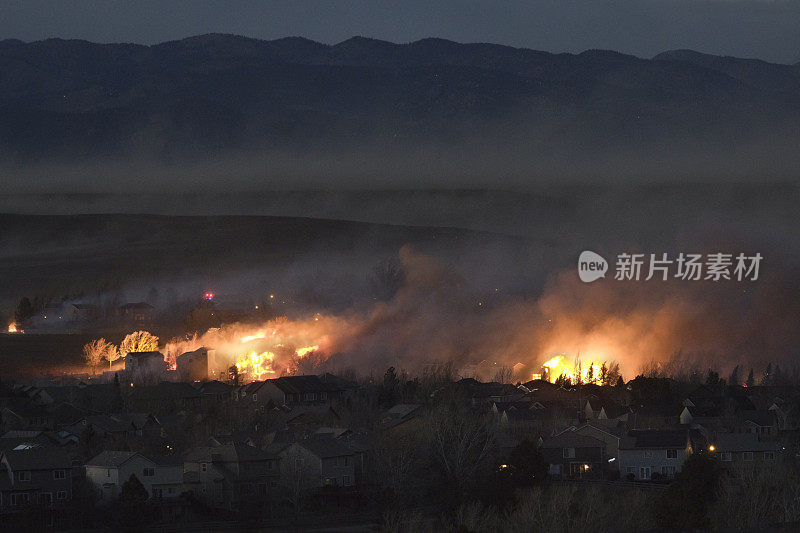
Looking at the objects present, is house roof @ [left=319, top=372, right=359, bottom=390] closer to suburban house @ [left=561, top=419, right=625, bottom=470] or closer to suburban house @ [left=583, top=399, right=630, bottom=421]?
suburban house @ [left=583, top=399, right=630, bottom=421]

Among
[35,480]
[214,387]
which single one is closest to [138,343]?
[214,387]

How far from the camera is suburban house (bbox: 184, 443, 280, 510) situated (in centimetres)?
7019

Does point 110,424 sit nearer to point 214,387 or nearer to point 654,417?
point 214,387

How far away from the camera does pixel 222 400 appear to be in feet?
368

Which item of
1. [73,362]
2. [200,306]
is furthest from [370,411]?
[200,306]

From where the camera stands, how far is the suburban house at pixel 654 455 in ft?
260

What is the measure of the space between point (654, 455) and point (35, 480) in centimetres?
A: 3521

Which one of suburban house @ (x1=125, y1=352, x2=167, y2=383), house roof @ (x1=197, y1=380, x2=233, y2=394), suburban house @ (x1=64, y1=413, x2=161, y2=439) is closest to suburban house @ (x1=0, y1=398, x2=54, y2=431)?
suburban house @ (x1=64, y1=413, x2=161, y2=439)

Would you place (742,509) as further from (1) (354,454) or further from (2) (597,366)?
(2) (597,366)

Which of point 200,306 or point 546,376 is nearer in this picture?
point 546,376

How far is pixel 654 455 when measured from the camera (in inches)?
3159

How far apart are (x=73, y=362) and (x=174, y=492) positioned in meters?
81.8

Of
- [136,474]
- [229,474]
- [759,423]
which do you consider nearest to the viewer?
[136,474]

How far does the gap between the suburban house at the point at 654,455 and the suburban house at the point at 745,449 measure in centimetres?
201
